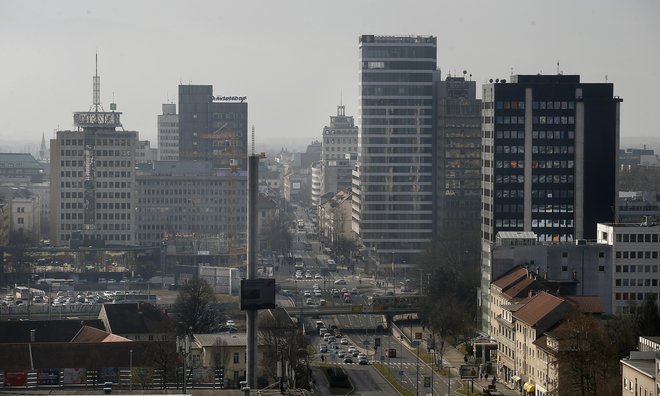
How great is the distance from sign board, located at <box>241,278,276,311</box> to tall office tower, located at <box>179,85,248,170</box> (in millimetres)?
83368

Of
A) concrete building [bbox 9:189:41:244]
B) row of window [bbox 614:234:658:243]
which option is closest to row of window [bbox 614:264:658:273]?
row of window [bbox 614:234:658:243]

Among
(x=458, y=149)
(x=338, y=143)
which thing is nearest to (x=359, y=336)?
(x=458, y=149)

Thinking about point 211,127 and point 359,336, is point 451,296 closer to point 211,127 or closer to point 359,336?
point 359,336

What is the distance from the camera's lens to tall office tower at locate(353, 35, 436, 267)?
103125mm

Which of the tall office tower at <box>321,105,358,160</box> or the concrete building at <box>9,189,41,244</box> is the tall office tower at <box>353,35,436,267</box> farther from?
the tall office tower at <box>321,105,358,160</box>

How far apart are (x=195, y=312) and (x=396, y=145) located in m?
38.4

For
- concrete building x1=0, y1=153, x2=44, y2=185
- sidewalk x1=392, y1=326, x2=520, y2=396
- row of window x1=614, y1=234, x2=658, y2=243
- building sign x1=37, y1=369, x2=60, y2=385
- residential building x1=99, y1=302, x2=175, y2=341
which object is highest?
concrete building x1=0, y1=153, x2=44, y2=185

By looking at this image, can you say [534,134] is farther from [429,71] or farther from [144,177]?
[144,177]

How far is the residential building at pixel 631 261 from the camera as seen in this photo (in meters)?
67.5

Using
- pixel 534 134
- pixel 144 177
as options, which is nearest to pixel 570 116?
pixel 534 134

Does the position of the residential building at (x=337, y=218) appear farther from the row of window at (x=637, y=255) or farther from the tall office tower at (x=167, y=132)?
the row of window at (x=637, y=255)

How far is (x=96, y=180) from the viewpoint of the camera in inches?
4215

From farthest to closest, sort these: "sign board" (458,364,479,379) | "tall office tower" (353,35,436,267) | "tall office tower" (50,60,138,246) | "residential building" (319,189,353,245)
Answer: "residential building" (319,189,353,245), "tall office tower" (50,60,138,246), "tall office tower" (353,35,436,267), "sign board" (458,364,479,379)

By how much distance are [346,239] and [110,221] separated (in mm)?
16544
